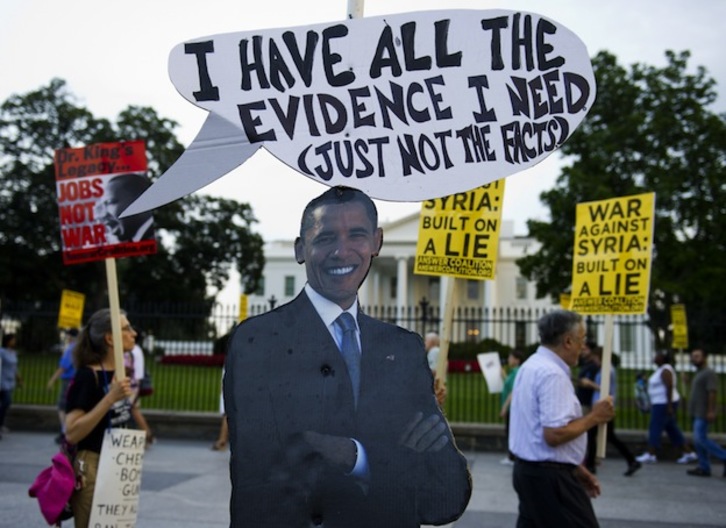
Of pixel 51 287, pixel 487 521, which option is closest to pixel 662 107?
pixel 487 521

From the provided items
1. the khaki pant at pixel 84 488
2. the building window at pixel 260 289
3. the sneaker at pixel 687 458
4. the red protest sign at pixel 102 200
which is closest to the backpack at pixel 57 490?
the khaki pant at pixel 84 488

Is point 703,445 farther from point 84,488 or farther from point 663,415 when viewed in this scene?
point 84,488

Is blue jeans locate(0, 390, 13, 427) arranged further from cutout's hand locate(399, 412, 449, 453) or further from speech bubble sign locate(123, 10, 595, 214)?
cutout's hand locate(399, 412, 449, 453)

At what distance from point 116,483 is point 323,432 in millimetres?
2245

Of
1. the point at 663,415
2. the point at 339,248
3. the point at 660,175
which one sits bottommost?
the point at 663,415

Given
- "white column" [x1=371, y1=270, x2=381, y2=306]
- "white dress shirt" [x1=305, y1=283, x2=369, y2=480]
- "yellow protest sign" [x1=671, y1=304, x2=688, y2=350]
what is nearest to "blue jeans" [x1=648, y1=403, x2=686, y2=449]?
"yellow protest sign" [x1=671, y1=304, x2=688, y2=350]

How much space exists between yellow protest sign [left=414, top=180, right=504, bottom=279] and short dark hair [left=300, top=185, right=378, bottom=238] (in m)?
1.60

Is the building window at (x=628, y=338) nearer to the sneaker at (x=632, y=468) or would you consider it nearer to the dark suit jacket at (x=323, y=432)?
the sneaker at (x=632, y=468)

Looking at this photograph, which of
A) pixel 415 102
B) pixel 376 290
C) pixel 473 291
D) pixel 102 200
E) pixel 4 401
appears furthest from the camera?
pixel 376 290

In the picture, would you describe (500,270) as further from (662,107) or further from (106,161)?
(106,161)

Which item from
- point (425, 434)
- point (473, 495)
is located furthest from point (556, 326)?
point (473, 495)

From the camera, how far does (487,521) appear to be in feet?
24.8

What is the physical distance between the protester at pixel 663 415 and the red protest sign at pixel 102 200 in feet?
27.7

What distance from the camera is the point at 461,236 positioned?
15.4 feet
